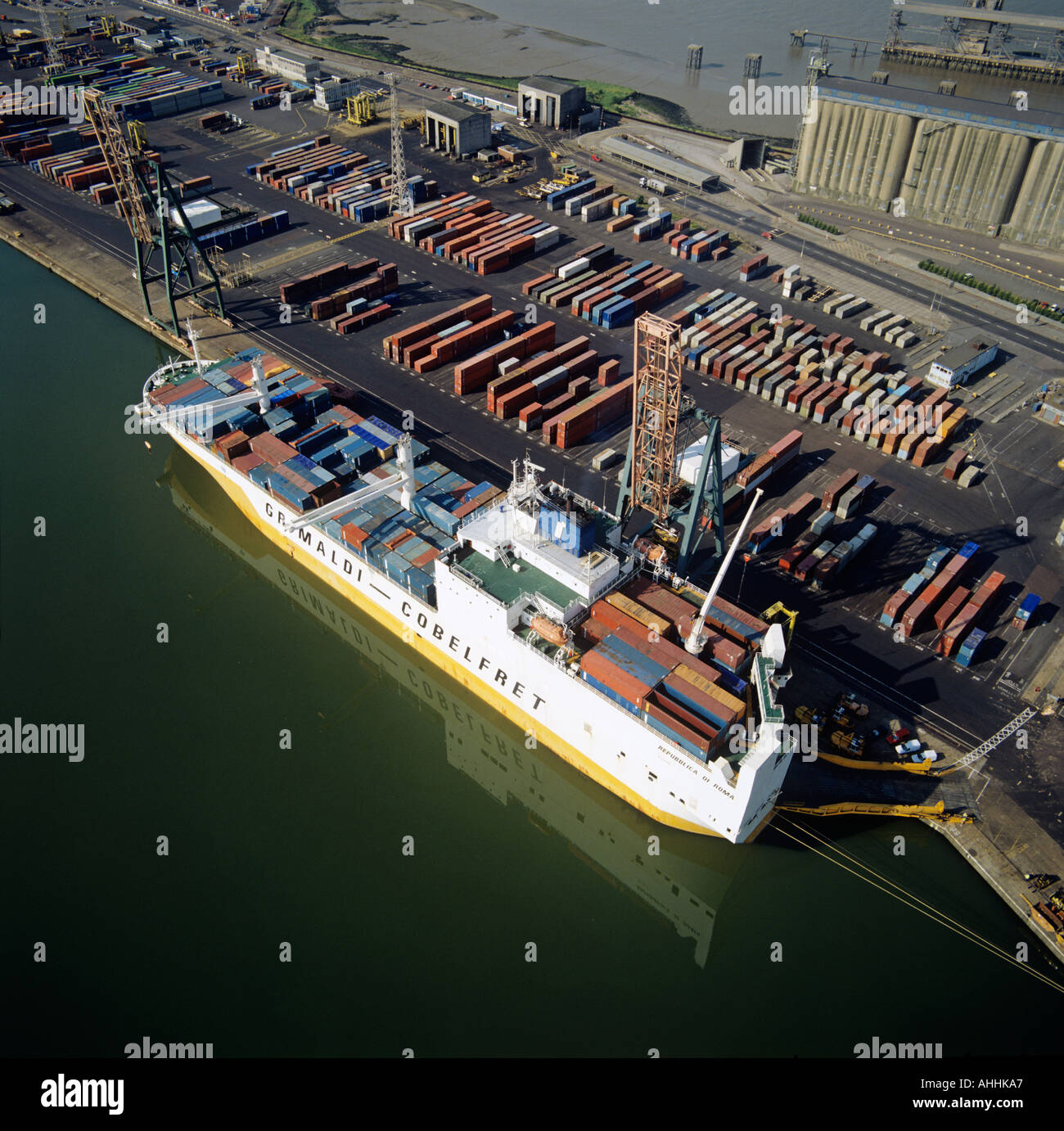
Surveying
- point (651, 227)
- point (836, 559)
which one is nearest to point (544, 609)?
point (836, 559)

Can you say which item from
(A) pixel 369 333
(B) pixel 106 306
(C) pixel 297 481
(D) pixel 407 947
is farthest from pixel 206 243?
(D) pixel 407 947

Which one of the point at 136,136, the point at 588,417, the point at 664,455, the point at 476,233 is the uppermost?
the point at 136,136

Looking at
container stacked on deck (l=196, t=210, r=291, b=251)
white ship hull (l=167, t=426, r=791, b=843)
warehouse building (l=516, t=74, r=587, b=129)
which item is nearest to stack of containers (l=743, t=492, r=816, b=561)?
white ship hull (l=167, t=426, r=791, b=843)

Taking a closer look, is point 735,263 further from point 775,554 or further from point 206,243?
point 206,243

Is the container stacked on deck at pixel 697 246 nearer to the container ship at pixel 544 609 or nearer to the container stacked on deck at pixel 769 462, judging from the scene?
the container stacked on deck at pixel 769 462

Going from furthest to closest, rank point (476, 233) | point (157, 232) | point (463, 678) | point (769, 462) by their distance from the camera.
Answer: point (476, 233) < point (157, 232) < point (769, 462) < point (463, 678)

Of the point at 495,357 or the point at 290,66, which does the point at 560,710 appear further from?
the point at 290,66
